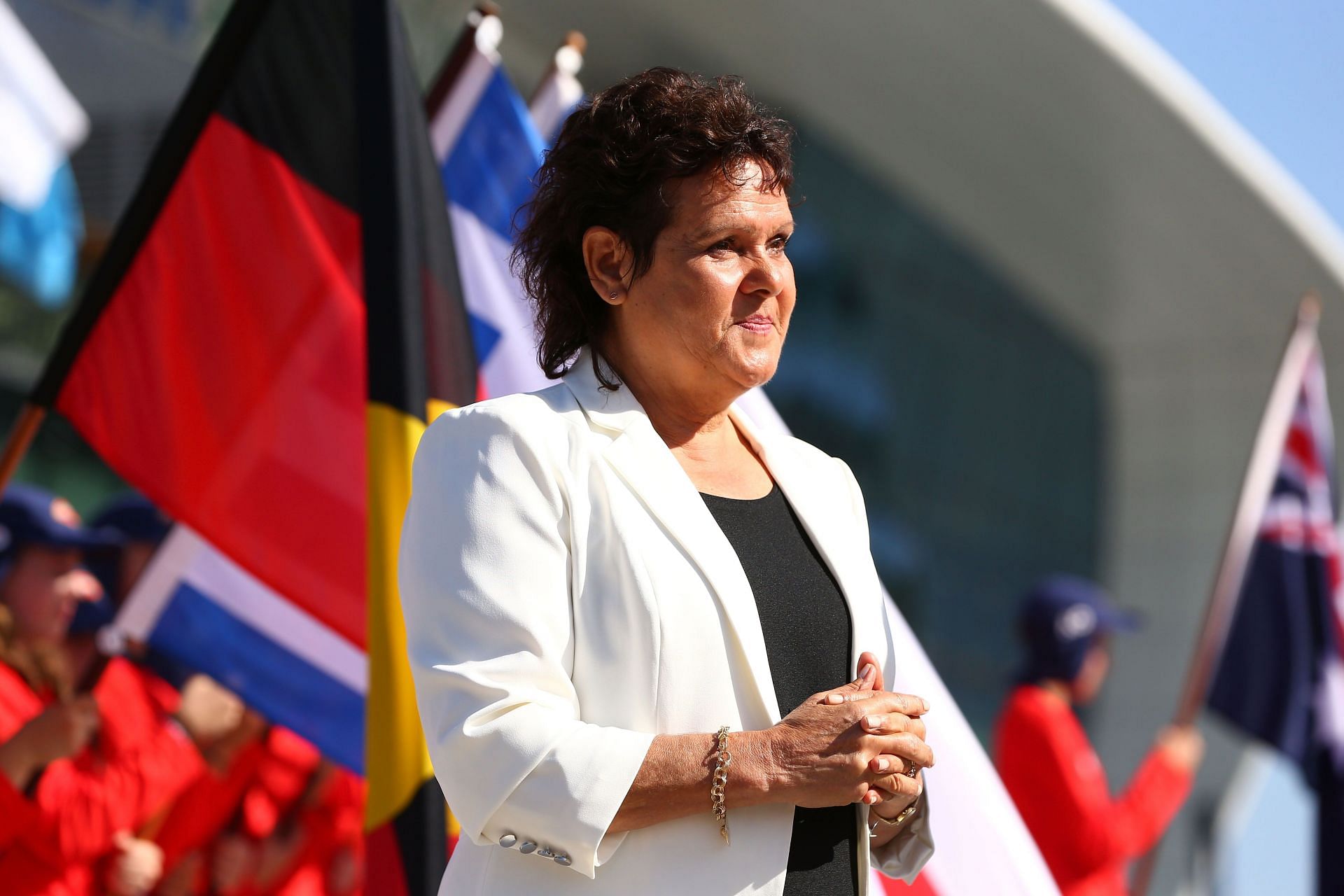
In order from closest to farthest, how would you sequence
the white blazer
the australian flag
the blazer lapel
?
the white blazer < the blazer lapel < the australian flag

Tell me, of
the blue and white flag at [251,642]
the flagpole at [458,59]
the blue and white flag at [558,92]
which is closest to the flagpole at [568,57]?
the blue and white flag at [558,92]

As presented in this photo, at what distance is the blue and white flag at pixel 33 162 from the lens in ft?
15.0

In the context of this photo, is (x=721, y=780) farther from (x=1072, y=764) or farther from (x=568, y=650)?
(x=1072, y=764)

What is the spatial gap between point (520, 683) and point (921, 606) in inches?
701

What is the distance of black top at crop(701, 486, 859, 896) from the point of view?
1748mm

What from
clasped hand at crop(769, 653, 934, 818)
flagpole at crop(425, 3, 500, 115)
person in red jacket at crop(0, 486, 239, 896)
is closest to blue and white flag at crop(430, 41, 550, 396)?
flagpole at crop(425, 3, 500, 115)

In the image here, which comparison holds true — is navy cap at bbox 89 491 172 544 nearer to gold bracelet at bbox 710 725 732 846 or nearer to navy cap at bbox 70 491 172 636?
navy cap at bbox 70 491 172 636

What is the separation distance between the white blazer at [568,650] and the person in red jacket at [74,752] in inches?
78.8

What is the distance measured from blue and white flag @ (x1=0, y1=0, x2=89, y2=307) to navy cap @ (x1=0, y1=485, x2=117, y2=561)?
1.21 metres

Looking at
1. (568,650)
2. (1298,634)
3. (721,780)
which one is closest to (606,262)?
(568,650)

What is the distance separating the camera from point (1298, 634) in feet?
18.8

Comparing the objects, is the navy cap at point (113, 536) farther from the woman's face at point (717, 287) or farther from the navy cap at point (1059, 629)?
the navy cap at point (1059, 629)

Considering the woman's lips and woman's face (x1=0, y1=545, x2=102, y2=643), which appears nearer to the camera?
the woman's lips

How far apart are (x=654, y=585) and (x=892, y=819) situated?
493 millimetres
